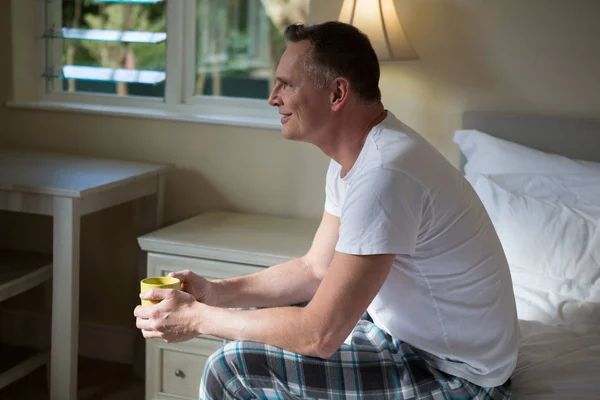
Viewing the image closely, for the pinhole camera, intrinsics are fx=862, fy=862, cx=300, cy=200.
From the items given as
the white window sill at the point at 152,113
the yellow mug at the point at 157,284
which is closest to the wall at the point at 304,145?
the white window sill at the point at 152,113

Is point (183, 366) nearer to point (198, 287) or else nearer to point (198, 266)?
point (198, 266)

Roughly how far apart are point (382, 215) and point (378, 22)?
1196 mm

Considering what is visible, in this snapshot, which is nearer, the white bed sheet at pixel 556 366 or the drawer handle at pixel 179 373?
the white bed sheet at pixel 556 366

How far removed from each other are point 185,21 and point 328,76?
1.51 metres

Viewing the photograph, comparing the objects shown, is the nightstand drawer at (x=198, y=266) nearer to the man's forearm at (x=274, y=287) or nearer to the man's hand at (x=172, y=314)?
the man's forearm at (x=274, y=287)

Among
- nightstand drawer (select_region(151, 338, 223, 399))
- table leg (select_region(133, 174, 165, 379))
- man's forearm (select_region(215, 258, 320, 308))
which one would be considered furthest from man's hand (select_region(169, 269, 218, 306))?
table leg (select_region(133, 174, 165, 379))

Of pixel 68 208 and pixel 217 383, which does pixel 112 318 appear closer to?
pixel 68 208

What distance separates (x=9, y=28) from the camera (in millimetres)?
3111

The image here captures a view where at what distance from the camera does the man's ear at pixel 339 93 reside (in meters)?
1.65

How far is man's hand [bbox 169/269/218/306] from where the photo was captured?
1.88 metres

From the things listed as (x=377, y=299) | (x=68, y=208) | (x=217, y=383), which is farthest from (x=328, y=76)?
(x=68, y=208)

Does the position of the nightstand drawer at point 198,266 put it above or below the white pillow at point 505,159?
below

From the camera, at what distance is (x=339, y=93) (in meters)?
1.66

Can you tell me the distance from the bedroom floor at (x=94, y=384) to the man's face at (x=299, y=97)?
1492 millimetres
